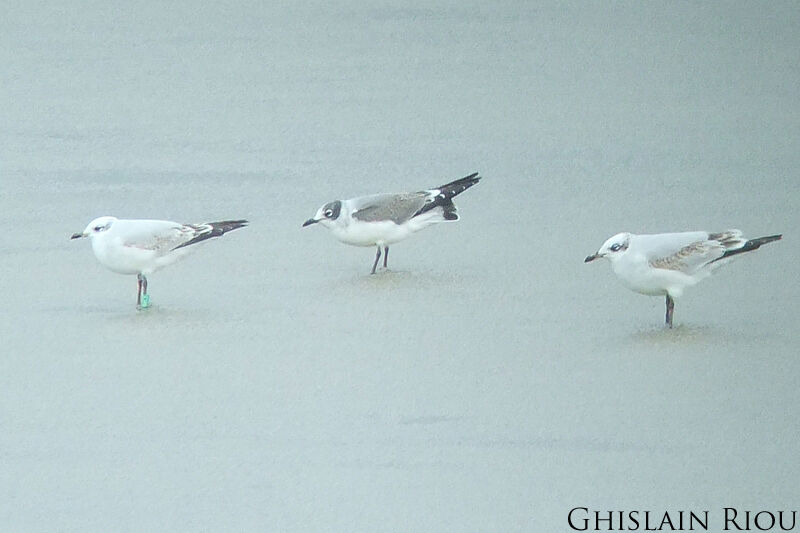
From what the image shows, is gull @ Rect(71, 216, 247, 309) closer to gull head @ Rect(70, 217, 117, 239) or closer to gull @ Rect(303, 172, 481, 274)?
gull head @ Rect(70, 217, 117, 239)

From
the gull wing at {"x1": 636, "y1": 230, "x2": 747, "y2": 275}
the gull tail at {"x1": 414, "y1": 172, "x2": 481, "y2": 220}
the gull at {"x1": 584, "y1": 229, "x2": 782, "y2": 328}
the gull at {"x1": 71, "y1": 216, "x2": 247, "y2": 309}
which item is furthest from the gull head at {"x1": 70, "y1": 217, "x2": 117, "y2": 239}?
the gull wing at {"x1": 636, "y1": 230, "x2": 747, "y2": 275}

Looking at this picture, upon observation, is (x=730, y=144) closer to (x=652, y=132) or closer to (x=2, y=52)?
(x=652, y=132)

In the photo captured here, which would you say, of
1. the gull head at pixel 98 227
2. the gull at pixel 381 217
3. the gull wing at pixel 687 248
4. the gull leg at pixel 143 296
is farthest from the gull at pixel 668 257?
the gull head at pixel 98 227

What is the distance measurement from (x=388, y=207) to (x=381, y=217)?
7cm

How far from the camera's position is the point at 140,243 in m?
7.21

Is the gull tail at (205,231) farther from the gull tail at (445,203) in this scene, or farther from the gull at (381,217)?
the gull tail at (445,203)

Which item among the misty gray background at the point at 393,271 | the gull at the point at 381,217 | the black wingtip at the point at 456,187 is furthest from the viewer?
the black wingtip at the point at 456,187

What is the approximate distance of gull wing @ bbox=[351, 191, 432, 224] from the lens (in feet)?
25.6

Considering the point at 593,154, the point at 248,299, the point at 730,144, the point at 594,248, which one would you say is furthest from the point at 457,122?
the point at 248,299

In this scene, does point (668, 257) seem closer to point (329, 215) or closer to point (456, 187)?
point (456, 187)

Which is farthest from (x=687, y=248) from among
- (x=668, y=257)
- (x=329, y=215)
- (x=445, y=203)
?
(x=329, y=215)

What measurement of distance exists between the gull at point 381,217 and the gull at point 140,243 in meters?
0.67

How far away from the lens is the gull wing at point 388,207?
779cm

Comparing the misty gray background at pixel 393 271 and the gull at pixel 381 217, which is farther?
the gull at pixel 381 217
